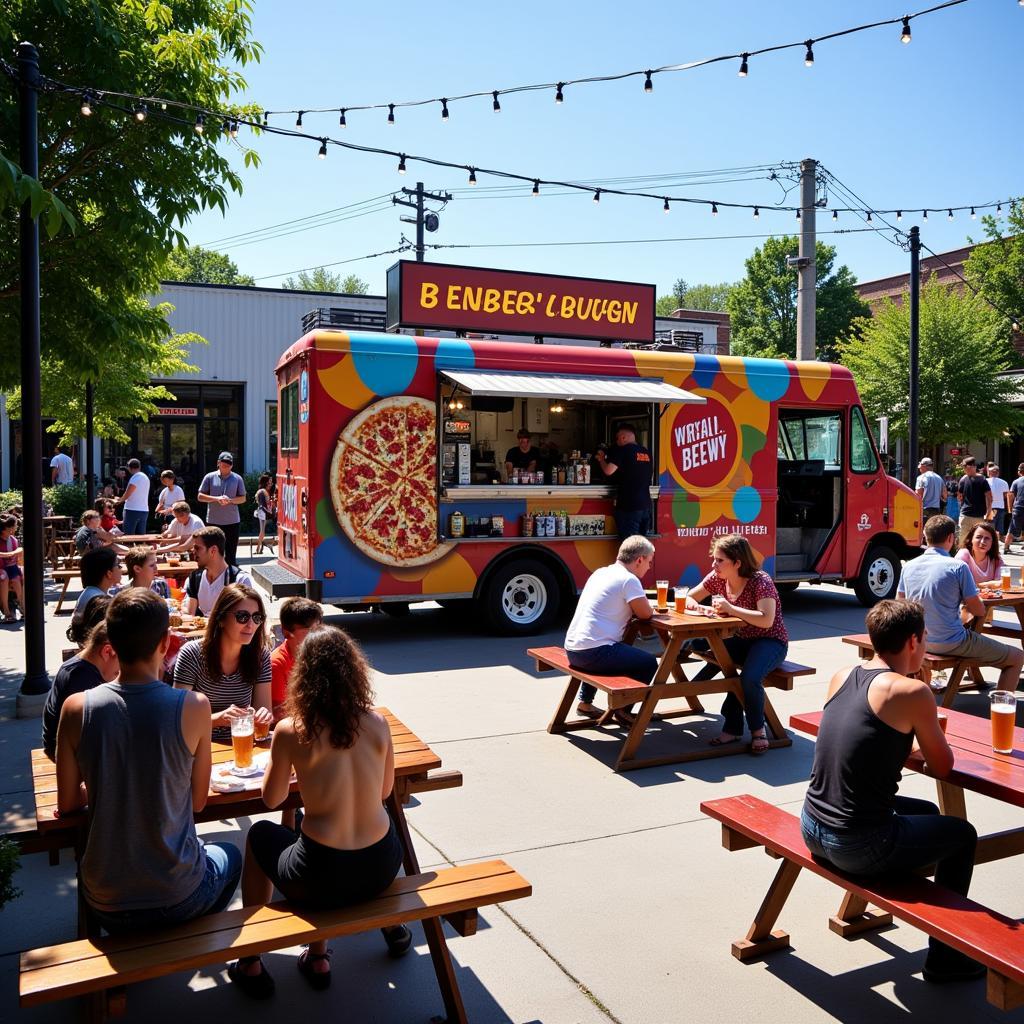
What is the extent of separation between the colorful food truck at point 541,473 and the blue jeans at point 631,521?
0.15 meters

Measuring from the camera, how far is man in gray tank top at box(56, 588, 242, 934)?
286cm

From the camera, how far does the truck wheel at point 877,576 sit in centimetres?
1167

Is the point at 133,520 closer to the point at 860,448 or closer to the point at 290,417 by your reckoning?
the point at 290,417

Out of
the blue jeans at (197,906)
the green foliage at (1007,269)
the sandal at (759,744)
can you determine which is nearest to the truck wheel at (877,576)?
the sandal at (759,744)

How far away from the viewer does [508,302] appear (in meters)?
10.9

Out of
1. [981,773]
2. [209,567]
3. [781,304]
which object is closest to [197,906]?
[981,773]

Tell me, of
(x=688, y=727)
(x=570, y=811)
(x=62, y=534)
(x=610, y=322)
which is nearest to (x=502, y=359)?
(x=610, y=322)

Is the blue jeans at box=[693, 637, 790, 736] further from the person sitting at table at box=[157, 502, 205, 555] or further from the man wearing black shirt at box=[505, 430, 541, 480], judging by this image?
the person sitting at table at box=[157, 502, 205, 555]

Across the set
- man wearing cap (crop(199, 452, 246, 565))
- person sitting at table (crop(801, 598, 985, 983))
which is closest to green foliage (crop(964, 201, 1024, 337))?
man wearing cap (crop(199, 452, 246, 565))

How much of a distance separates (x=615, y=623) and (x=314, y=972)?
3241 mm

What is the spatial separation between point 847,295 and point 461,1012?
4814cm

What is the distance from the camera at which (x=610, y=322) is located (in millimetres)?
11562

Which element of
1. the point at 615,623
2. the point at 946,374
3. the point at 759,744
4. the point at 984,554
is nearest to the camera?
the point at 759,744

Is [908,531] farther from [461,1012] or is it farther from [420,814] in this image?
[461,1012]
